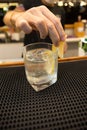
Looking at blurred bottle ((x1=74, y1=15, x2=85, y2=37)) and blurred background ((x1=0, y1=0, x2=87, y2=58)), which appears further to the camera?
blurred bottle ((x1=74, y1=15, x2=85, y2=37))

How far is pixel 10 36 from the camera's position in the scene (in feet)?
6.95

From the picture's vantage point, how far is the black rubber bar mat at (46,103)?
0.83ft

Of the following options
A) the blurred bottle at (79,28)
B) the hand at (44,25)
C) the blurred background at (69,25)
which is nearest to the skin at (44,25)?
the hand at (44,25)

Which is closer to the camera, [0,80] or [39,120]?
[39,120]

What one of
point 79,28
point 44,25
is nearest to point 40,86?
point 44,25

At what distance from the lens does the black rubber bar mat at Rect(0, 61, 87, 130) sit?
10.0 inches

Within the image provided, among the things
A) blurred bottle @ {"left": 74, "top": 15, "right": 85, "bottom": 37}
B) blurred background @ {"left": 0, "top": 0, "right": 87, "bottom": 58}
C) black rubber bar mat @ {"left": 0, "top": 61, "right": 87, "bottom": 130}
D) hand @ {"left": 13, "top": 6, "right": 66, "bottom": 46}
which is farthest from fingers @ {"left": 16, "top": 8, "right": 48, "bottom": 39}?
blurred bottle @ {"left": 74, "top": 15, "right": 85, "bottom": 37}

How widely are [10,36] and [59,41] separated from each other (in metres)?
1.78

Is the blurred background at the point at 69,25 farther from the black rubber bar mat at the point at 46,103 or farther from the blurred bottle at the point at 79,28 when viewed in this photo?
the black rubber bar mat at the point at 46,103

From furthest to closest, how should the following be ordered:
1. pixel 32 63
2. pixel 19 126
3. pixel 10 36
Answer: pixel 10 36, pixel 32 63, pixel 19 126

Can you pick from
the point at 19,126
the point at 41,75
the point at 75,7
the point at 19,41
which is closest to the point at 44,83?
the point at 41,75

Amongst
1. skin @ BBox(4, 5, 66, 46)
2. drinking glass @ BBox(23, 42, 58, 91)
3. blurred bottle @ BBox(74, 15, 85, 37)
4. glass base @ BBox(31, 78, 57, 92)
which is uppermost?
skin @ BBox(4, 5, 66, 46)

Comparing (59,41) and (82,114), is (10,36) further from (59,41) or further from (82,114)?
(82,114)

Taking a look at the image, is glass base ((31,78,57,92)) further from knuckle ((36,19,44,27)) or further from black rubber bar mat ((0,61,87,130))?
knuckle ((36,19,44,27))
